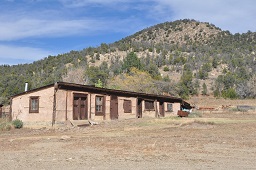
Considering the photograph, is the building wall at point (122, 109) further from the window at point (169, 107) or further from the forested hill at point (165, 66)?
the forested hill at point (165, 66)

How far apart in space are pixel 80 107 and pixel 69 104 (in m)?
1.14

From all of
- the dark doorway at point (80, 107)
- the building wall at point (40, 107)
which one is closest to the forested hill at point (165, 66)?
the dark doorway at point (80, 107)

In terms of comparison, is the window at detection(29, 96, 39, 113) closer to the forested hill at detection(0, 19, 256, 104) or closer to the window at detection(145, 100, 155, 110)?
the window at detection(145, 100, 155, 110)

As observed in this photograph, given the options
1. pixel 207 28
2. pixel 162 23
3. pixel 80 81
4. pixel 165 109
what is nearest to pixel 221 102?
pixel 165 109

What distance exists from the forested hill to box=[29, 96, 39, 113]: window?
867 inches

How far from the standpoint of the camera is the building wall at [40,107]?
2530 centimetres

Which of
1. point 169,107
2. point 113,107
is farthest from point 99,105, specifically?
point 169,107

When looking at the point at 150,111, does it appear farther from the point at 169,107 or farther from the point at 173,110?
the point at 173,110

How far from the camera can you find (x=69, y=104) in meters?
25.9

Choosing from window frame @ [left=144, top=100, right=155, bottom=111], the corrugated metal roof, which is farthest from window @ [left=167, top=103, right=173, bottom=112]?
window frame @ [left=144, top=100, right=155, bottom=111]

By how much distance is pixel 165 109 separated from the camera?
38219 millimetres

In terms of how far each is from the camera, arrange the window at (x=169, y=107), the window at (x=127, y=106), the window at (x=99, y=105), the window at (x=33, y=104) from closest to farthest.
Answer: the window at (x=33, y=104) → the window at (x=99, y=105) → the window at (x=127, y=106) → the window at (x=169, y=107)

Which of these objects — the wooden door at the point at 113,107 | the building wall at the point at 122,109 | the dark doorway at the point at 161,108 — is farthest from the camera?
the dark doorway at the point at 161,108

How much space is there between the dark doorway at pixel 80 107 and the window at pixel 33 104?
2763 mm
